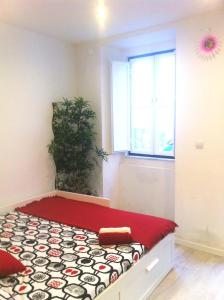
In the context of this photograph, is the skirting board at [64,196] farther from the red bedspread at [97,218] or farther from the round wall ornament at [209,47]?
the round wall ornament at [209,47]

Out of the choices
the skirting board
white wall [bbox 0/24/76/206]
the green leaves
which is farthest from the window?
the skirting board

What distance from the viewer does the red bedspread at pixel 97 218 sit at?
2.37 meters

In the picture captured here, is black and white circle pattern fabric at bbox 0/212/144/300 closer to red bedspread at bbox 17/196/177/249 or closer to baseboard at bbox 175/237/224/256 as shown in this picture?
red bedspread at bbox 17/196/177/249

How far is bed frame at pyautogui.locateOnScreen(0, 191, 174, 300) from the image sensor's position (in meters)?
1.85

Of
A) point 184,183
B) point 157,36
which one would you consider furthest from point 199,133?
point 157,36

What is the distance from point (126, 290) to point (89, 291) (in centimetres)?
47

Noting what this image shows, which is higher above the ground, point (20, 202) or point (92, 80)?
point (92, 80)

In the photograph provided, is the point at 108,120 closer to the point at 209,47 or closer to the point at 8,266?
the point at 209,47

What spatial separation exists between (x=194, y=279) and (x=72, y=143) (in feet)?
6.73

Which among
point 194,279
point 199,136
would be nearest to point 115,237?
point 194,279

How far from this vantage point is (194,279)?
248 centimetres

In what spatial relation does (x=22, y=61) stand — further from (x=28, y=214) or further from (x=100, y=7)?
(x=28, y=214)

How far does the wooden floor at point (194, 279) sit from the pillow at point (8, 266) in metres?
1.14

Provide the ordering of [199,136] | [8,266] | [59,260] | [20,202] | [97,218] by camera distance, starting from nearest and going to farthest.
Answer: [8,266] < [59,260] < [97,218] < [199,136] < [20,202]
